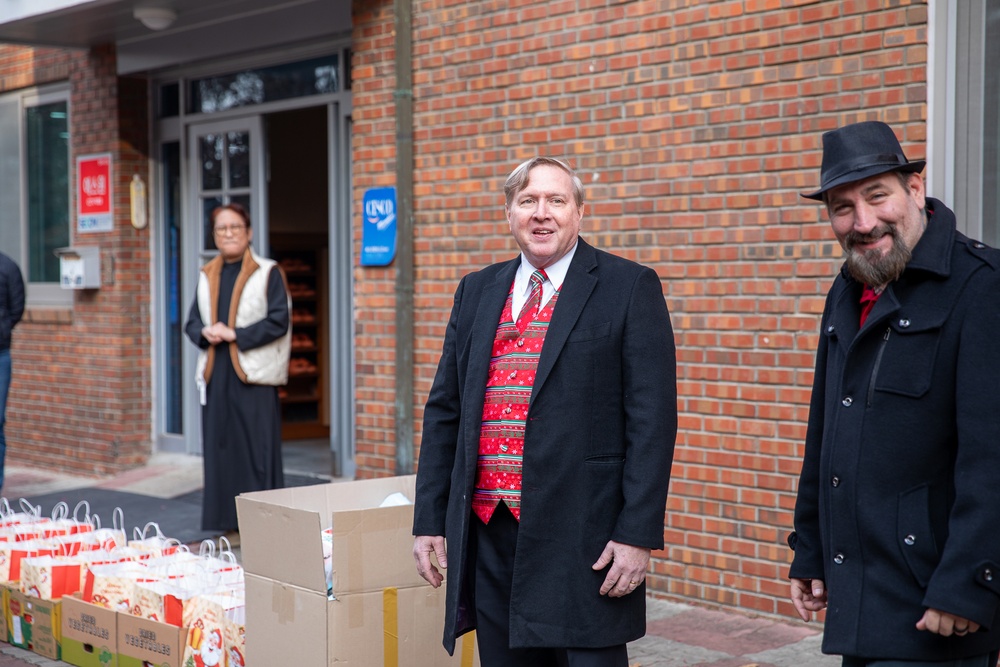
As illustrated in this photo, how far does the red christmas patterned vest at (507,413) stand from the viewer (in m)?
3.23

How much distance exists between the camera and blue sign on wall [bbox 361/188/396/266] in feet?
24.2

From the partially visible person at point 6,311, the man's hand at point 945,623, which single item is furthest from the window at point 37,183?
the man's hand at point 945,623

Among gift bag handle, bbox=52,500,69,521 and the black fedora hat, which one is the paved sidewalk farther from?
the black fedora hat

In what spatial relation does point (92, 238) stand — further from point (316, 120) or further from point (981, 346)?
point (981, 346)

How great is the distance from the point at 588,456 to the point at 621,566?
30 cm

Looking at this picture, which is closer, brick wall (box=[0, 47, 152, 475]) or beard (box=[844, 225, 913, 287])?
beard (box=[844, 225, 913, 287])

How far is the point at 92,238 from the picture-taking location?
33.5 feet

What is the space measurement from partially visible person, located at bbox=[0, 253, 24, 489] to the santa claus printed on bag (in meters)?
4.45

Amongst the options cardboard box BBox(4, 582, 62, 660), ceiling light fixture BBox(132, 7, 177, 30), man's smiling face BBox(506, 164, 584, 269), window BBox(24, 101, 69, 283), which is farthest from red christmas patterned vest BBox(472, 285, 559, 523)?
window BBox(24, 101, 69, 283)

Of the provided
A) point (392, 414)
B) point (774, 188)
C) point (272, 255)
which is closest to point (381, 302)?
point (392, 414)

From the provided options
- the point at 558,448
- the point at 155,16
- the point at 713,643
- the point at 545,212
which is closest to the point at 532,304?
the point at 545,212

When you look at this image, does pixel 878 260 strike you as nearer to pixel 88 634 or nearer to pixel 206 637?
pixel 206 637

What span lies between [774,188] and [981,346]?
3059 millimetres

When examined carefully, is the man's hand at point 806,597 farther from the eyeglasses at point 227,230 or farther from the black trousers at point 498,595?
the eyeglasses at point 227,230
